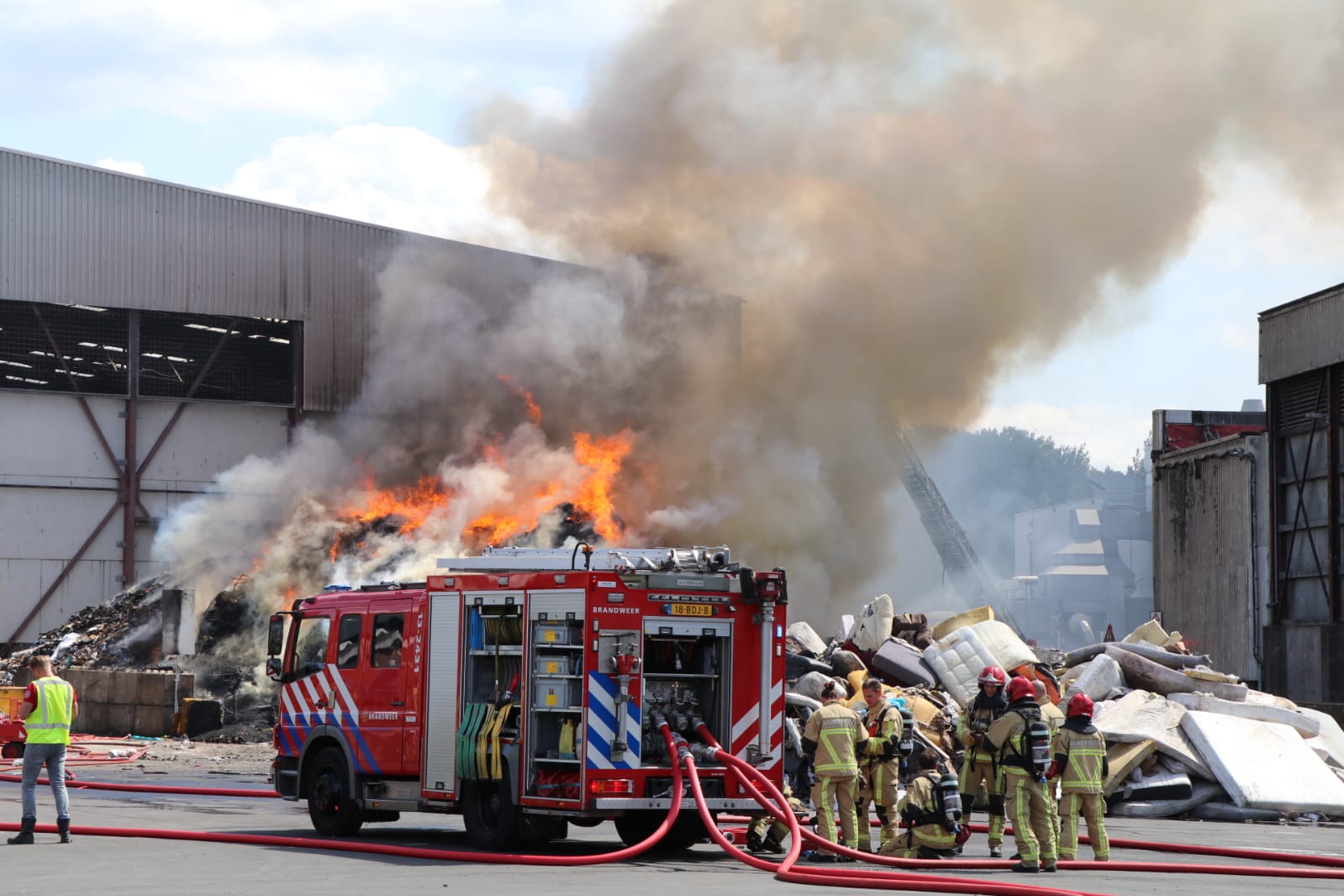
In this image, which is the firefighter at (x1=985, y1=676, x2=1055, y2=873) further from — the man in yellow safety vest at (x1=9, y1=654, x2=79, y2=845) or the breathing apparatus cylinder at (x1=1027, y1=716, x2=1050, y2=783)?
the man in yellow safety vest at (x1=9, y1=654, x2=79, y2=845)

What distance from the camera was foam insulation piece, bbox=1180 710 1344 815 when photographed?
20109 millimetres

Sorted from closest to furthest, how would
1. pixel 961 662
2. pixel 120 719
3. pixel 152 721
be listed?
1. pixel 961 662
2. pixel 152 721
3. pixel 120 719

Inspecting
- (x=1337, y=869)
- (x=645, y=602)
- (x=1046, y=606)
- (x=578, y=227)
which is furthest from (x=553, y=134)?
(x=1046, y=606)

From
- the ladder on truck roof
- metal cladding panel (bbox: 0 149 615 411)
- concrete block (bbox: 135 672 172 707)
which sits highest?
metal cladding panel (bbox: 0 149 615 411)

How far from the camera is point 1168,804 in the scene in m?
20.3

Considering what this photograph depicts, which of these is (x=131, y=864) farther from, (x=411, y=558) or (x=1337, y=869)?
(x=411, y=558)

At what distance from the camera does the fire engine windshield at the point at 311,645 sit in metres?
16.3

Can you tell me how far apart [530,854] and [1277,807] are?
1098cm

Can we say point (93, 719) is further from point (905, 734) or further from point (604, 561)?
point (905, 734)

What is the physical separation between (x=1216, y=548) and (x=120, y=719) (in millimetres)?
25855

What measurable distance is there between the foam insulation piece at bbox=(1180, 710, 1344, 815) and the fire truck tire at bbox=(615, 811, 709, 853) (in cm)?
872

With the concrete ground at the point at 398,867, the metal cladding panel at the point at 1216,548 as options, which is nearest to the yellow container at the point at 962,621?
the concrete ground at the point at 398,867

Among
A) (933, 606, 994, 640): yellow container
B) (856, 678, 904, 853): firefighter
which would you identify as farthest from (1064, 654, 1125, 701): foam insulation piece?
(856, 678, 904, 853): firefighter

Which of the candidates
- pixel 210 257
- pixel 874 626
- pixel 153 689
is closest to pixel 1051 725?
pixel 874 626
